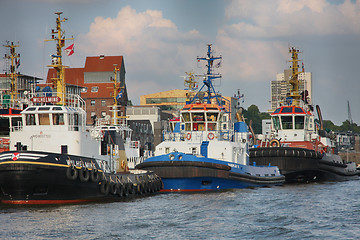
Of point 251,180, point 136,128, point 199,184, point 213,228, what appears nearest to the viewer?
point 213,228

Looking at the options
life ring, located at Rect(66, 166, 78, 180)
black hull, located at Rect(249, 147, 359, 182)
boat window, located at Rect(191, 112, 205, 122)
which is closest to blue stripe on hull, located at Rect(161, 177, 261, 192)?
boat window, located at Rect(191, 112, 205, 122)

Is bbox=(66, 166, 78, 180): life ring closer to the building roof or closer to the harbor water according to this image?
the harbor water

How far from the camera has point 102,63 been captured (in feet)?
315

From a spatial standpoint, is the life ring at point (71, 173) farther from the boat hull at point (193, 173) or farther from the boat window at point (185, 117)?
the boat window at point (185, 117)

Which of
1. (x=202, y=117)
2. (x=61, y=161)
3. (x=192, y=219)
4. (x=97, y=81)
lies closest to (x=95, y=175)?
(x=61, y=161)

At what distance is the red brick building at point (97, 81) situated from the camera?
305ft

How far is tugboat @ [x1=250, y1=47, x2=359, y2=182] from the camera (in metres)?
45.5

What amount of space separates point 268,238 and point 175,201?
10644 mm

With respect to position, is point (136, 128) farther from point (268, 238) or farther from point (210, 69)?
point (268, 238)

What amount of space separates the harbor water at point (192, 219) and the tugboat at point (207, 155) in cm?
233

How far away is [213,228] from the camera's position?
23.1 meters

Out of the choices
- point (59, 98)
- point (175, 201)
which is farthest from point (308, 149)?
point (59, 98)

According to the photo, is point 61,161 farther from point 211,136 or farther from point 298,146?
point 298,146

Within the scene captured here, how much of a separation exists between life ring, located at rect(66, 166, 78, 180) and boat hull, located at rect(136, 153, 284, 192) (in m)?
8.09
